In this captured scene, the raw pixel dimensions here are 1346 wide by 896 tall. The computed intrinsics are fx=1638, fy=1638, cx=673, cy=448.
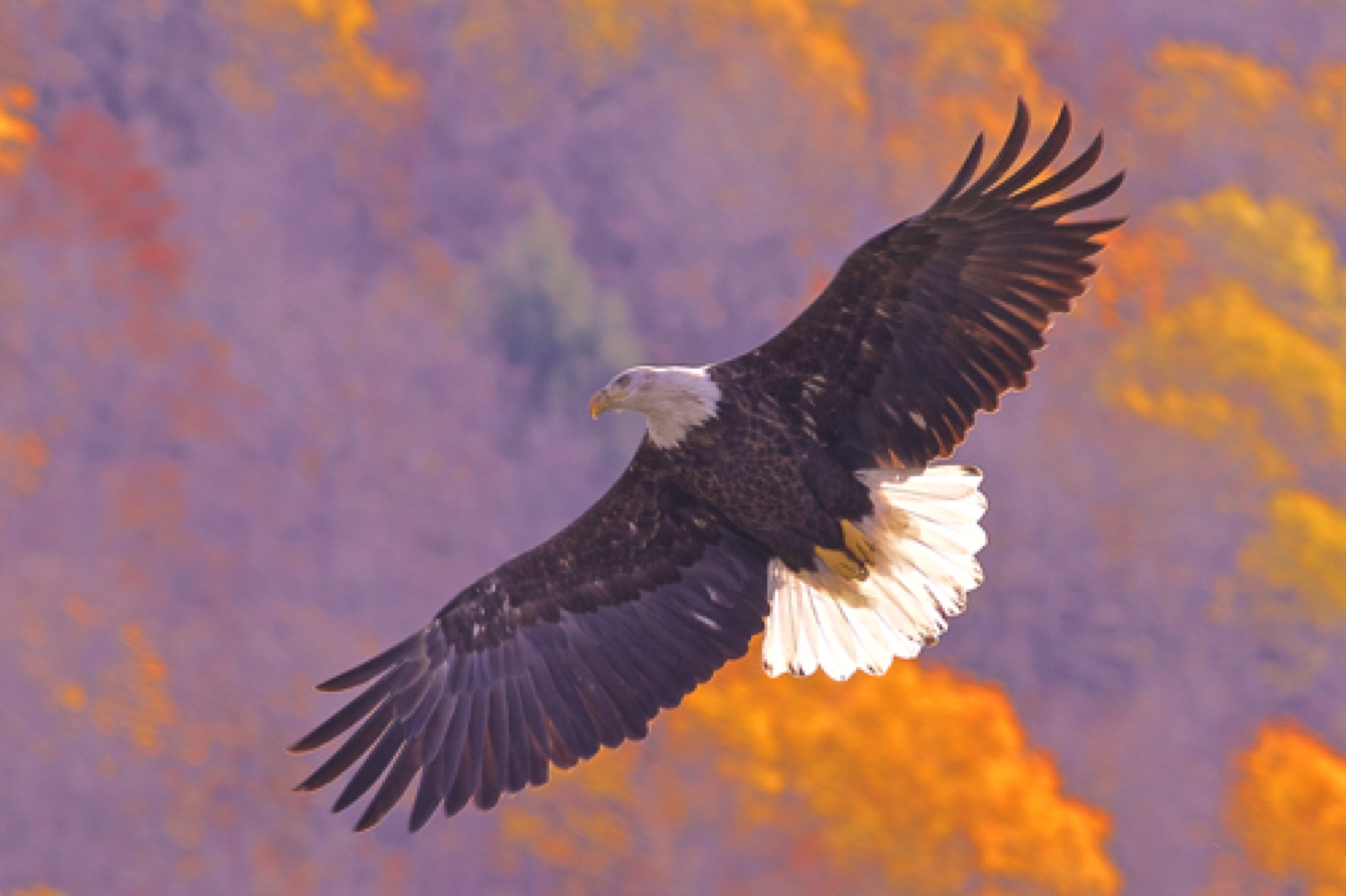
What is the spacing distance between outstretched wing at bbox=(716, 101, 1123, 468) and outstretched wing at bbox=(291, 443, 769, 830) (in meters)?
0.74

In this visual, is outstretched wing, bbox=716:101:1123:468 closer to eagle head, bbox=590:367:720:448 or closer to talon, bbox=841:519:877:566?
eagle head, bbox=590:367:720:448

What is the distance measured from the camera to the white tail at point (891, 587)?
6.45 meters

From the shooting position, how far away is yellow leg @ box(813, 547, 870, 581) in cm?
665

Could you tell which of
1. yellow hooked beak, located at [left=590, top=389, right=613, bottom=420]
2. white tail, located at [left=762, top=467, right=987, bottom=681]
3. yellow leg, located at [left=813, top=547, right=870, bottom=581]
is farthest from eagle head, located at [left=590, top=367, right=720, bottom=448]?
yellow leg, located at [left=813, top=547, right=870, bottom=581]

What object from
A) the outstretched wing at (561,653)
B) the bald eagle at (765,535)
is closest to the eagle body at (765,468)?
the bald eagle at (765,535)

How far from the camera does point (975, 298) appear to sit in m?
6.05

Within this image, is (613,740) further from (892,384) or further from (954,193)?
(954,193)

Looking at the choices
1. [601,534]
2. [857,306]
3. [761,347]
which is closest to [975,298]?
[857,306]

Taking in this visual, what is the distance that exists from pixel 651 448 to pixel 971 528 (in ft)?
4.31

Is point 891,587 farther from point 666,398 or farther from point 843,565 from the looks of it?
point 666,398

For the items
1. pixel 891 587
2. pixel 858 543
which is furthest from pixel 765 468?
pixel 891 587

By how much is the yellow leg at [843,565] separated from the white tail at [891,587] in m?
0.04

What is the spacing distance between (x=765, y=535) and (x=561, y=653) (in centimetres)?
98

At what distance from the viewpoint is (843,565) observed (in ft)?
21.9
